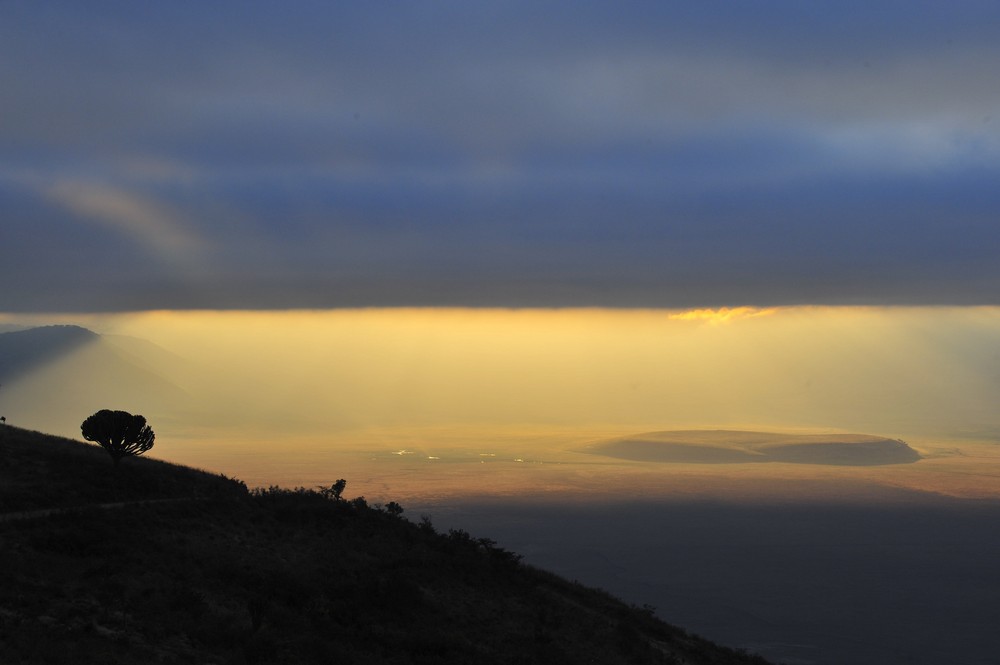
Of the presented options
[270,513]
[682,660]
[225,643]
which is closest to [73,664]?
[225,643]

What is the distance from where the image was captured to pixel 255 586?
1522 inches

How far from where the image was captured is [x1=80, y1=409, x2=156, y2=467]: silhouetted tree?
57438mm

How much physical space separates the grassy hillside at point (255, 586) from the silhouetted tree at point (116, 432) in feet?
3.81

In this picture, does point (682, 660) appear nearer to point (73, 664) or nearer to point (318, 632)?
point (318, 632)

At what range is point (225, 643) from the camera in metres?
31.5

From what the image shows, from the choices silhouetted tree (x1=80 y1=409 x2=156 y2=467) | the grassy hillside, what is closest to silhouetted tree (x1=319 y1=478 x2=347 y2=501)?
the grassy hillside

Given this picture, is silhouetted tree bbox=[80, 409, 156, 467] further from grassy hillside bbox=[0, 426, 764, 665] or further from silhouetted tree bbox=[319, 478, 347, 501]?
silhouetted tree bbox=[319, 478, 347, 501]

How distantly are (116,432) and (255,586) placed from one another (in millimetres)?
24104

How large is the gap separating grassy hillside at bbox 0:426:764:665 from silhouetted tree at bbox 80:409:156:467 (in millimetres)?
1160

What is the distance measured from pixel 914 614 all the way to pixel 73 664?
7406 inches

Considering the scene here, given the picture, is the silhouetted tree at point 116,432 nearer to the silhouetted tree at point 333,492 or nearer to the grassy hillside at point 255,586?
the grassy hillside at point 255,586

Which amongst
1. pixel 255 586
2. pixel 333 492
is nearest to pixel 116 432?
pixel 333 492

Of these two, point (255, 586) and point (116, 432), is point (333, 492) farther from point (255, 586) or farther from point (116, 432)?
point (255, 586)

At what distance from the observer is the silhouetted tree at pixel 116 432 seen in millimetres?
57438
